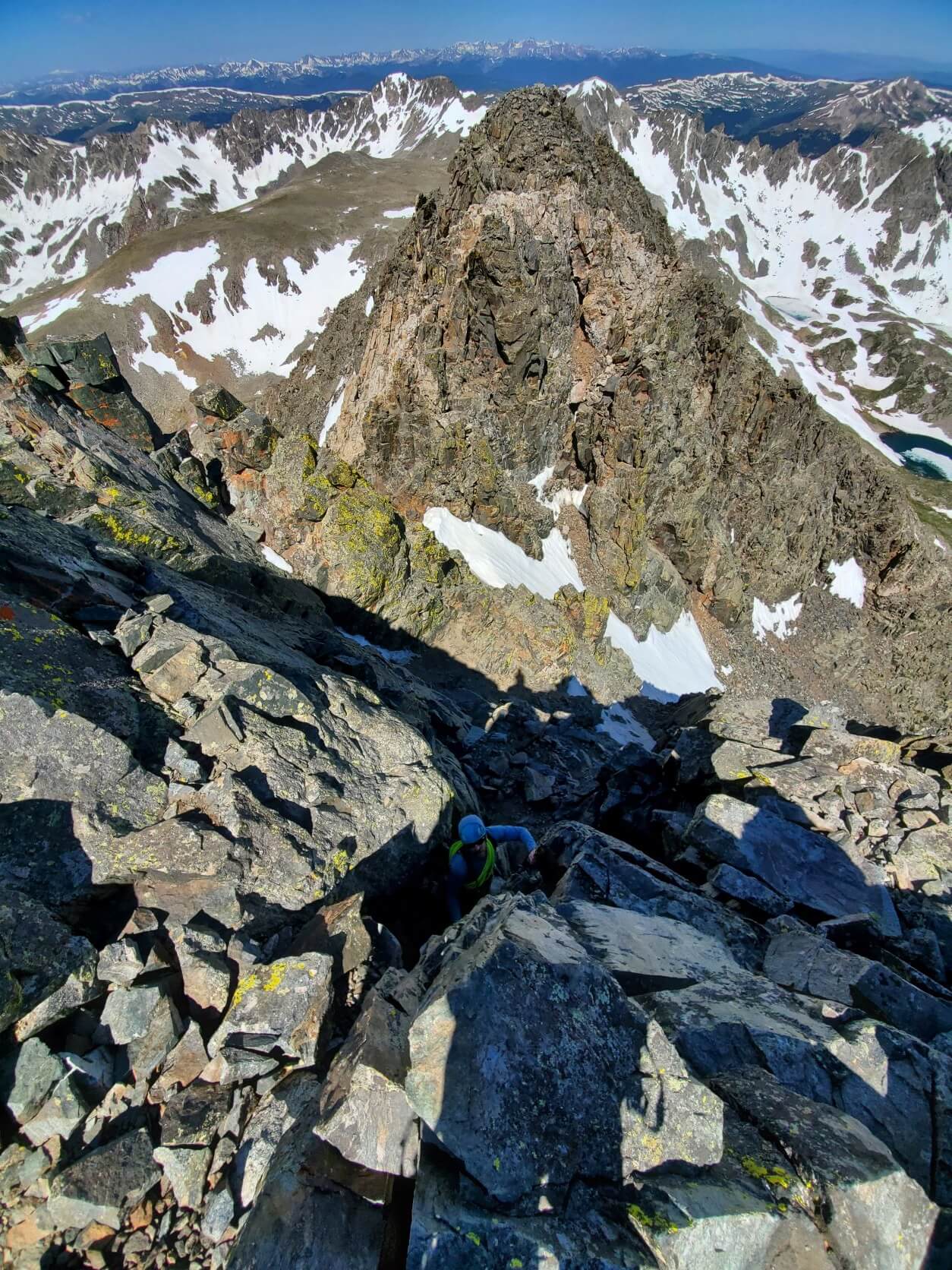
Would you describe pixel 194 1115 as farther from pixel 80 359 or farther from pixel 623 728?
pixel 623 728

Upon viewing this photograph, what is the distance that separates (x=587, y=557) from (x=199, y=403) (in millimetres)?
27453

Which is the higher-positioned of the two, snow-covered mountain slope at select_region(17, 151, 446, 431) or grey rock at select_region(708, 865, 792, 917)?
snow-covered mountain slope at select_region(17, 151, 446, 431)

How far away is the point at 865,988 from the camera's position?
8.18 metres

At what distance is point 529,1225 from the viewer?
4547 mm

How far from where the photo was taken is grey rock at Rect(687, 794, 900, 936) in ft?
38.5

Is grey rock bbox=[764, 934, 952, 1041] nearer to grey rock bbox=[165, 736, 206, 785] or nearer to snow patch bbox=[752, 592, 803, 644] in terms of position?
grey rock bbox=[165, 736, 206, 785]

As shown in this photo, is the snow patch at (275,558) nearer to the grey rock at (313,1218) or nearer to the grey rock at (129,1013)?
the grey rock at (129,1013)

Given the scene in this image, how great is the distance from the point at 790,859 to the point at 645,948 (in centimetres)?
606

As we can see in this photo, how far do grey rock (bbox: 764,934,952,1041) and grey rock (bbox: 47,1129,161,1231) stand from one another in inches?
301

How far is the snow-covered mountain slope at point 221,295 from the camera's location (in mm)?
98438

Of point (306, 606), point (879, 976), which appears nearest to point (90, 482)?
point (306, 606)

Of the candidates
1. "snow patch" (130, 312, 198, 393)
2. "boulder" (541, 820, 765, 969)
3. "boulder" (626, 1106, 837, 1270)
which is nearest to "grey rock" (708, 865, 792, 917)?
"boulder" (541, 820, 765, 969)

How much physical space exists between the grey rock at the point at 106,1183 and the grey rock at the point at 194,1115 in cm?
19

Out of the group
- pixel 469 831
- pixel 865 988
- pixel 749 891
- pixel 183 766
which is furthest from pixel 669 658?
pixel 183 766
